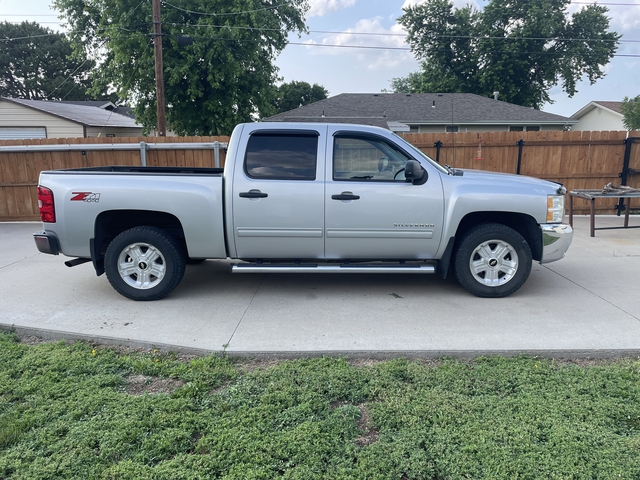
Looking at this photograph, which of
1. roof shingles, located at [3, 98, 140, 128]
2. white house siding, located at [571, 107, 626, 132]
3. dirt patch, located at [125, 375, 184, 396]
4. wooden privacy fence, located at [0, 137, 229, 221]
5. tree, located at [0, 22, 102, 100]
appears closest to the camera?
dirt patch, located at [125, 375, 184, 396]

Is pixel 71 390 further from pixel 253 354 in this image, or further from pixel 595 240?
pixel 595 240

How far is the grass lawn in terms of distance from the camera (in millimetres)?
2531

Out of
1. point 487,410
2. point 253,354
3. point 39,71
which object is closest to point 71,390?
point 253,354

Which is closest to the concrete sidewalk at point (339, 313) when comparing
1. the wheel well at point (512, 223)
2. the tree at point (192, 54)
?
the wheel well at point (512, 223)

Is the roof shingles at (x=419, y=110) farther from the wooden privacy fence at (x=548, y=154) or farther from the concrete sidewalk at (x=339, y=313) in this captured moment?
the concrete sidewalk at (x=339, y=313)

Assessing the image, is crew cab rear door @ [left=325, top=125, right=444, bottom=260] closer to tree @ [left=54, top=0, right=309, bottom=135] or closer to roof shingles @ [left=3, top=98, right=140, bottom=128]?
tree @ [left=54, top=0, right=309, bottom=135]

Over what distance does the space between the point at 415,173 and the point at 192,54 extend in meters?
18.5

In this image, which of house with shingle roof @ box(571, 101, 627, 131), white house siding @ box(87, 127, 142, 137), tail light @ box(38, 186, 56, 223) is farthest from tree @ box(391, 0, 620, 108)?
tail light @ box(38, 186, 56, 223)

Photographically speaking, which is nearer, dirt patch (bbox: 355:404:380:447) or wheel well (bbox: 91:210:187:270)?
dirt patch (bbox: 355:404:380:447)

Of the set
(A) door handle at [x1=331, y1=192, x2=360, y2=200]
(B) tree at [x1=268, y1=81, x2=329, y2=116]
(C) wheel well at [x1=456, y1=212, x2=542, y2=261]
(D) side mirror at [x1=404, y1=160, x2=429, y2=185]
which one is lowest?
(C) wheel well at [x1=456, y1=212, x2=542, y2=261]

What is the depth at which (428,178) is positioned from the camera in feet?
16.8

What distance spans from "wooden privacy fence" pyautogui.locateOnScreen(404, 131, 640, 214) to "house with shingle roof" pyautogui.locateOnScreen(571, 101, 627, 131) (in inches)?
950

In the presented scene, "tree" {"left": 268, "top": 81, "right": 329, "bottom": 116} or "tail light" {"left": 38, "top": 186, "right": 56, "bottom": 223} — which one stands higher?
"tree" {"left": 268, "top": 81, "right": 329, "bottom": 116}

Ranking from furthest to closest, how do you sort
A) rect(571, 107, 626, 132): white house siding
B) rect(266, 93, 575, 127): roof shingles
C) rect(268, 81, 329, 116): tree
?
rect(268, 81, 329, 116): tree → rect(571, 107, 626, 132): white house siding → rect(266, 93, 575, 127): roof shingles
